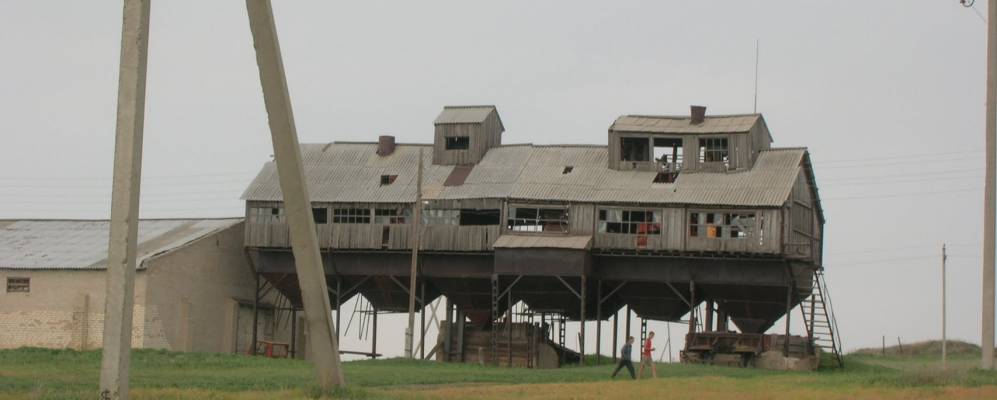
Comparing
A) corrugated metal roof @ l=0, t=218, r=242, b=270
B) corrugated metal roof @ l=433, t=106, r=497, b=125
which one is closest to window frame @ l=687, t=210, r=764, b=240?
corrugated metal roof @ l=433, t=106, r=497, b=125

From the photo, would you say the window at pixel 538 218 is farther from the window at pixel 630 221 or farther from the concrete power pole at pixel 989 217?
the concrete power pole at pixel 989 217

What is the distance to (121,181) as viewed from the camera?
30656 mm

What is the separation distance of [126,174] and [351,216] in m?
40.8

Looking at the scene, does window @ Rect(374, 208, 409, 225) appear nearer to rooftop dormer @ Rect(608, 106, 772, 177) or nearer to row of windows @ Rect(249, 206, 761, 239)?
row of windows @ Rect(249, 206, 761, 239)

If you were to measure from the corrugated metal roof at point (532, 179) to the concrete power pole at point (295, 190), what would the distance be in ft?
105

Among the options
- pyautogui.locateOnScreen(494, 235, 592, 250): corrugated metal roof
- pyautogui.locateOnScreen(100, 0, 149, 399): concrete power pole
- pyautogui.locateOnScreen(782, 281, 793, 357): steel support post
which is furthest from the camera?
pyautogui.locateOnScreen(494, 235, 592, 250): corrugated metal roof

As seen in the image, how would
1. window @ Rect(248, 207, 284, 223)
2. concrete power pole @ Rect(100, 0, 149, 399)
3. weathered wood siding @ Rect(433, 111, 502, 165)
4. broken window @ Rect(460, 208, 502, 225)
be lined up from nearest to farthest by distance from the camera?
concrete power pole @ Rect(100, 0, 149, 399) < broken window @ Rect(460, 208, 502, 225) < window @ Rect(248, 207, 284, 223) < weathered wood siding @ Rect(433, 111, 502, 165)

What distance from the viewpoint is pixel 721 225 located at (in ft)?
217

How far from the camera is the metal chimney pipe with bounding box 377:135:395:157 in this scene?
75.1 m

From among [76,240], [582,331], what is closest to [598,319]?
[582,331]

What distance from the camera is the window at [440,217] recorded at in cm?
6969

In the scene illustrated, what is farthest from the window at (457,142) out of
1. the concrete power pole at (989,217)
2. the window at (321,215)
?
the concrete power pole at (989,217)

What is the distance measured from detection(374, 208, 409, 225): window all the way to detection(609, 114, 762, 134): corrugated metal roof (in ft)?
30.6

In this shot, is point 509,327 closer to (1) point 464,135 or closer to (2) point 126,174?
(1) point 464,135
